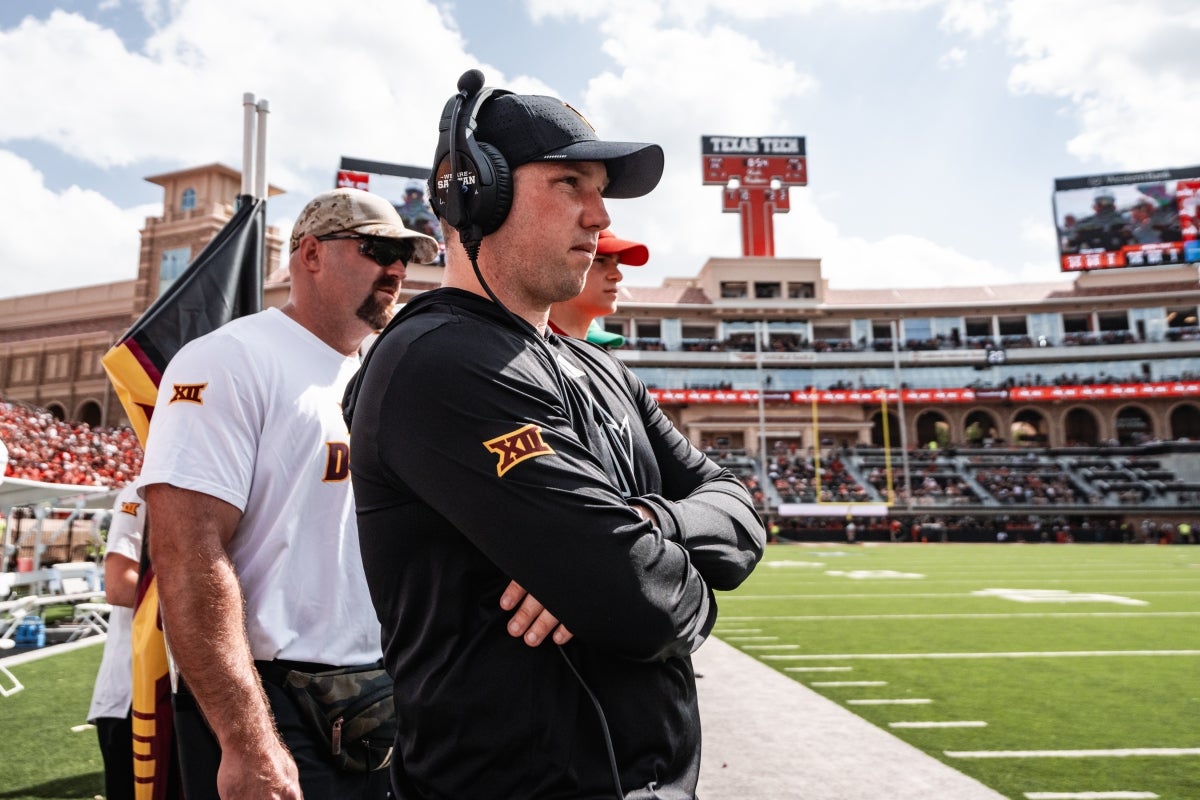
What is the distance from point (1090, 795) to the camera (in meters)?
4.00

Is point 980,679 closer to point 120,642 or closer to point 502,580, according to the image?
point 120,642

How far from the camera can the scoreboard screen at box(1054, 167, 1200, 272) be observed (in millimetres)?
54000

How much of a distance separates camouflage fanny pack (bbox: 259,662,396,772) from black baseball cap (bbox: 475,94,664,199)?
1.40 metres

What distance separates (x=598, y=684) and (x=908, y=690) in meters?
6.04

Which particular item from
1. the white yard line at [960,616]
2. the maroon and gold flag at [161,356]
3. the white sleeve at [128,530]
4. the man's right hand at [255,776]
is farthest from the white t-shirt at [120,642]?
the white yard line at [960,616]

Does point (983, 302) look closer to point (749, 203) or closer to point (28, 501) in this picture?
point (749, 203)

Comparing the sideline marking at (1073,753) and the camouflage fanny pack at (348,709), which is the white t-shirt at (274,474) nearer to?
the camouflage fanny pack at (348,709)

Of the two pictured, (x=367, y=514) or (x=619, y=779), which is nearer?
(x=619, y=779)

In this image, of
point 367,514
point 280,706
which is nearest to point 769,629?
point 280,706

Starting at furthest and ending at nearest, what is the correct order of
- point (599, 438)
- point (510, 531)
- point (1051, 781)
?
point (1051, 781) → point (599, 438) → point (510, 531)

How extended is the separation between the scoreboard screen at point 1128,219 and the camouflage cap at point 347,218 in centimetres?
6262

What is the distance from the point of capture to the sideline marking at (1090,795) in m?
3.96

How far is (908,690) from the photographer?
650 centimetres

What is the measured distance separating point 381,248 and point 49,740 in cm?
507
